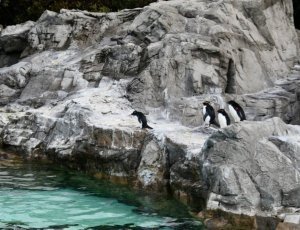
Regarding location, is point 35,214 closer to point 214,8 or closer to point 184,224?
point 184,224

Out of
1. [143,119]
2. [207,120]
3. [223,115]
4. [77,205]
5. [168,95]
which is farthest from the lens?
[168,95]

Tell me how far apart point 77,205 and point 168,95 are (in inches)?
207

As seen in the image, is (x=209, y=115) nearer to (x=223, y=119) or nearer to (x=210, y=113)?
(x=210, y=113)

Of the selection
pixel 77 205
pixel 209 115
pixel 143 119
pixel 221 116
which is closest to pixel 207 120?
pixel 209 115

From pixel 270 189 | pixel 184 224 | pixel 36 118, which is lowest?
pixel 184 224

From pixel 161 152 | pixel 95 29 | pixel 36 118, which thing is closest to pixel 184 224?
pixel 161 152

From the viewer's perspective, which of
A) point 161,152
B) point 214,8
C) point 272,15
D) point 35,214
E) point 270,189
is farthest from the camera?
point 272,15

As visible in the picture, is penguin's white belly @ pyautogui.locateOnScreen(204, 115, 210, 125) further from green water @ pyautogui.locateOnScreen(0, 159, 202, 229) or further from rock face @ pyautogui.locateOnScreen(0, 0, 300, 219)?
green water @ pyautogui.locateOnScreen(0, 159, 202, 229)

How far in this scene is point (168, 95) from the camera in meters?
15.0

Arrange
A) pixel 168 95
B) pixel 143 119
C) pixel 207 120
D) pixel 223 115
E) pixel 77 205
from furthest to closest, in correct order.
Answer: pixel 168 95 → pixel 207 120 → pixel 223 115 → pixel 143 119 → pixel 77 205

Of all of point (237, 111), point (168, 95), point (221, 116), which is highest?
point (168, 95)

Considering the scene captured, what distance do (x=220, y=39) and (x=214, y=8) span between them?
1.53 meters

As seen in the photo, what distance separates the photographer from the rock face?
31.3ft

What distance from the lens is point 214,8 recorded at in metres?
17.2
